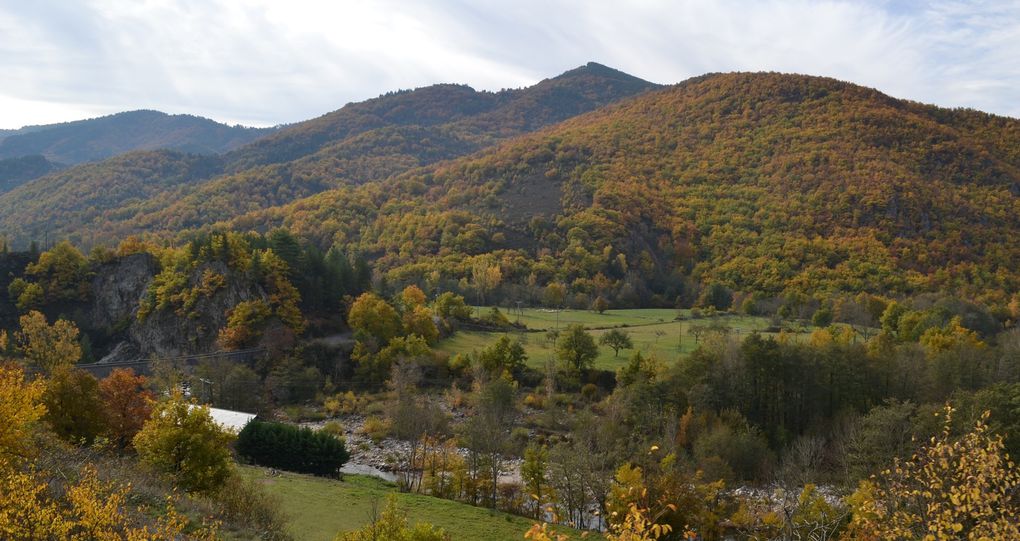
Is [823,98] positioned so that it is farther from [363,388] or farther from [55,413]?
[55,413]

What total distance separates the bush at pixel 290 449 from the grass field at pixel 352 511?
2.10 m

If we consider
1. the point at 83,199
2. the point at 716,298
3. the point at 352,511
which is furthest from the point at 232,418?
the point at 83,199

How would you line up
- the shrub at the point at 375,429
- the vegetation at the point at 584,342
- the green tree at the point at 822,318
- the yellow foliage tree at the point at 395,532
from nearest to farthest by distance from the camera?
1. the yellow foliage tree at the point at 395,532
2. the vegetation at the point at 584,342
3. the shrub at the point at 375,429
4. the green tree at the point at 822,318

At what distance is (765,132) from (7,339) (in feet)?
490

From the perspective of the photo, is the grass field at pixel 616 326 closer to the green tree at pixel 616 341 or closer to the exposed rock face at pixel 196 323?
the green tree at pixel 616 341

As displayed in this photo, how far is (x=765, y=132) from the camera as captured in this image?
15225cm

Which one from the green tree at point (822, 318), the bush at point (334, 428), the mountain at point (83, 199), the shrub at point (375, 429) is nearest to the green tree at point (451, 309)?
the shrub at point (375, 429)

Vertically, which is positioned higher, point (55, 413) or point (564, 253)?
point (564, 253)

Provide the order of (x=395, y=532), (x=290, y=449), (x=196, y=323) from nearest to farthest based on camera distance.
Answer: (x=395, y=532), (x=290, y=449), (x=196, y=323)

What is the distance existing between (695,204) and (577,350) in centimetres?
8195

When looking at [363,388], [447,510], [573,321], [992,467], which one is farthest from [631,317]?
[992,467]

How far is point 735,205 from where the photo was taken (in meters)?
127

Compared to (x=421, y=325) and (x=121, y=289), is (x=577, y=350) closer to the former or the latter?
(x=421, y=325)

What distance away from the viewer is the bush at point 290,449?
3744 cm
